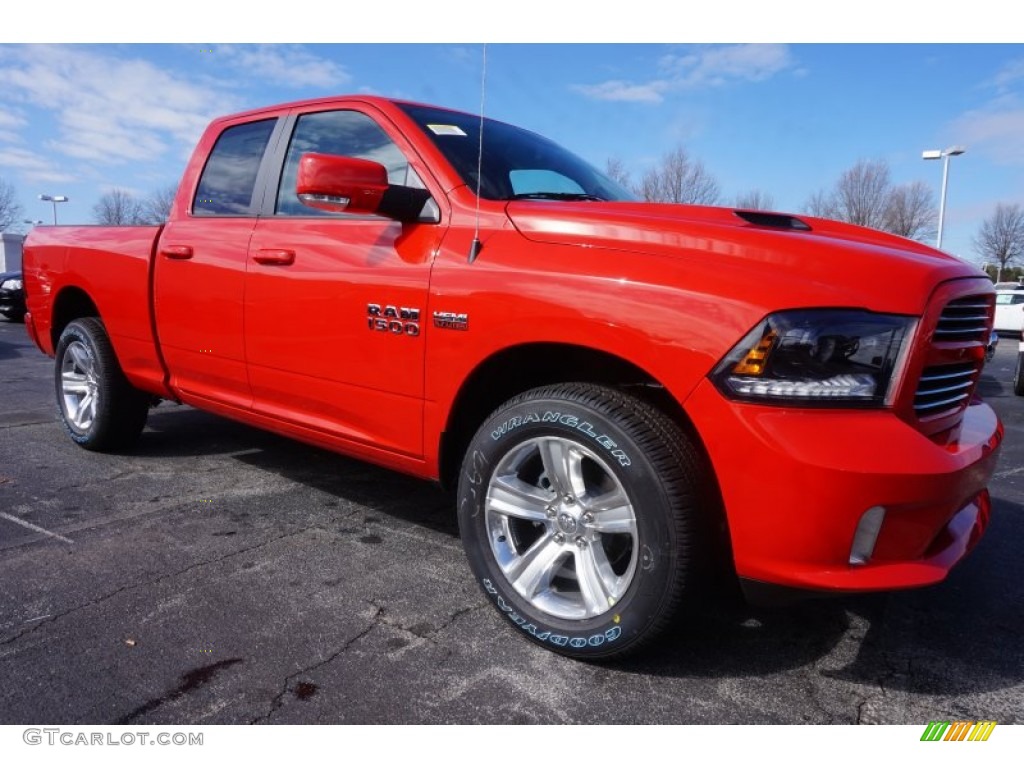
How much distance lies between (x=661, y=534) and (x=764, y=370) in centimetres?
54

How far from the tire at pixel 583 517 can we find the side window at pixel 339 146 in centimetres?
115

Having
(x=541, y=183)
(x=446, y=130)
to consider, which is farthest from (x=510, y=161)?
(x=446, y=130)

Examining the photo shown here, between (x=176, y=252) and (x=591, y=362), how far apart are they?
2386mm

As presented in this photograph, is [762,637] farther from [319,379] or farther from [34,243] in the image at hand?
[34,243]

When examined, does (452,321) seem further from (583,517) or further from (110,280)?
(110,280)

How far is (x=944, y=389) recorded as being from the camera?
2.26m

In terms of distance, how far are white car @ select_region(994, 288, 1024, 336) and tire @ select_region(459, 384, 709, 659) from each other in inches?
959

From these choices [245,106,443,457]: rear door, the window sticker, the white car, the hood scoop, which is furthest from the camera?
the white car

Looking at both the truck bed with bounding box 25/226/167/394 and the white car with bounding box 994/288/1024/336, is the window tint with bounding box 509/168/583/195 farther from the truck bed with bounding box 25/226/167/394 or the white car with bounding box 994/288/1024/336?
the white car with bounding box 994/288/1024/336

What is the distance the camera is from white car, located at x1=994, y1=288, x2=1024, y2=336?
2236 cm

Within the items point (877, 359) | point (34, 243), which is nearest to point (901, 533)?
point (877, 359)

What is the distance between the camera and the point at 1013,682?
2.29 meters

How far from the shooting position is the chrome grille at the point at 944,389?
2.14 meters

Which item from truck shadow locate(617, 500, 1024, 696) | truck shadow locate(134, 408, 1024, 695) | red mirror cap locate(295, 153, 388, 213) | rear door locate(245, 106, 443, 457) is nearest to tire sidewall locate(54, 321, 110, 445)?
rear door locate(245, 106, 443, 457)
